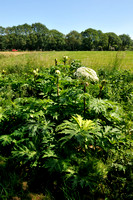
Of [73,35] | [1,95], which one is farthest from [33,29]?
[1,95]

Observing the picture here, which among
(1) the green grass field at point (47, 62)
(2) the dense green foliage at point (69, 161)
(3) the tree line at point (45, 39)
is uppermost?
(3) the tree line at point (45, 39)

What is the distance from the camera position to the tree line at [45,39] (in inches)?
2323

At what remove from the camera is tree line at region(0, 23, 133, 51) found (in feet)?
194

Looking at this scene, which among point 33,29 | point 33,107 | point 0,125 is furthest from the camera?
point 33,29

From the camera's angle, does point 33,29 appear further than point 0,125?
Yes

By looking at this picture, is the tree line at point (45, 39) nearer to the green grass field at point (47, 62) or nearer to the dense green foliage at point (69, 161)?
the green grass field at point (47, 62)

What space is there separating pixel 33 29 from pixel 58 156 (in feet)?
261

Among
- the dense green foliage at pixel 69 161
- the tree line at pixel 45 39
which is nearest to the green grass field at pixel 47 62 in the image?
the dense green foliage at pixel 69 161

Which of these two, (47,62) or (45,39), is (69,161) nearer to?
(47,62)

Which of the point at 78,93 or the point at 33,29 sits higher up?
the point at 33,29

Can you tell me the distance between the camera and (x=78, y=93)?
6.41ft

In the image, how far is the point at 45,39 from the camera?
2470 inches

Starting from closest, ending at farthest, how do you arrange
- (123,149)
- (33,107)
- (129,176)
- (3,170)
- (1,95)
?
(129,176), (3,170), (123,149), (33,107), (1,95)

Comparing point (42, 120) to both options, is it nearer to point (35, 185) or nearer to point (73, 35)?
point (35, 185)
